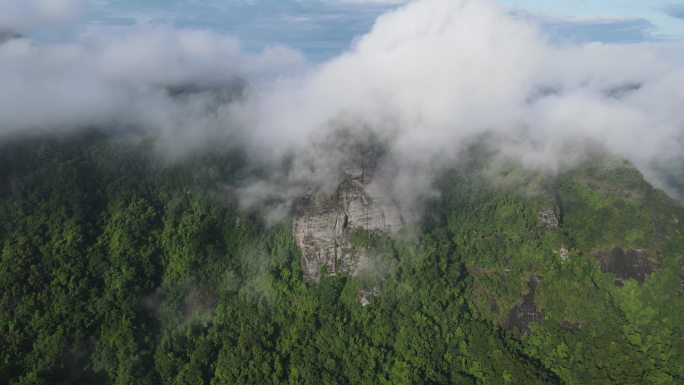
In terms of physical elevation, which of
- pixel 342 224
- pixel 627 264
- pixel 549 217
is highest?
pixel 342 224

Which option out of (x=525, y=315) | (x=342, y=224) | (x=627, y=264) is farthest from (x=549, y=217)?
(x=342, y=224)

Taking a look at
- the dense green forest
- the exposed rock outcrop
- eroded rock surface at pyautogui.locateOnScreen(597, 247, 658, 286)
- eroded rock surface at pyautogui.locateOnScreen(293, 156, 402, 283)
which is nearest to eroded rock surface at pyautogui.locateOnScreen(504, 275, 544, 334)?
the dense green forest

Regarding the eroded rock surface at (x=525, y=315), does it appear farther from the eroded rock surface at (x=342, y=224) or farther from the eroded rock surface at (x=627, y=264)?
the eroded rock surface at (x=342, y=224)

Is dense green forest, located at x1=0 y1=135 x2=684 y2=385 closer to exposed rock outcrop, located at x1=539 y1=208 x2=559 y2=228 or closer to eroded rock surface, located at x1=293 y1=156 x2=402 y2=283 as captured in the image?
exposed rock outcrop, located at x1=539 y1=208 x2=559 y2=228

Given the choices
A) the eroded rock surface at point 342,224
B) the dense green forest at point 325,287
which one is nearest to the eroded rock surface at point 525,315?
the dense green forest at point 325,287

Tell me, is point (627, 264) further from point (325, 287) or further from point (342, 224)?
point (325, 287)

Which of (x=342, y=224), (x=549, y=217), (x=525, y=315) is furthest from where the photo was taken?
(x=342, y=224)

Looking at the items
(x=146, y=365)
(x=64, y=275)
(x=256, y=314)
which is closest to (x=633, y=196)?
(x=256, y=314)
